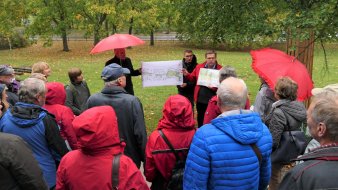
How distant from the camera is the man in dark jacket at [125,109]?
442 centimetres

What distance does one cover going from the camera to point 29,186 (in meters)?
2.86

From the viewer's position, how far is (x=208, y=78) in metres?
6.65

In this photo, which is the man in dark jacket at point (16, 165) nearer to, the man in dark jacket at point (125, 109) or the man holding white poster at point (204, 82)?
the man in dark jacket at point (125, 109)

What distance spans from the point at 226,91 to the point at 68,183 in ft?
4.67

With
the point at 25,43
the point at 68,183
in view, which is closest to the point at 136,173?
the point at 68,183

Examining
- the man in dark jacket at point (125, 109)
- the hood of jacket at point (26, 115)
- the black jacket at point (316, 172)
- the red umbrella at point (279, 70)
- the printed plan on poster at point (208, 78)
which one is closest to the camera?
the black jacket at point (316, 172)

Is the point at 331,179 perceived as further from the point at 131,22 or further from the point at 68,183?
the point at 131,22

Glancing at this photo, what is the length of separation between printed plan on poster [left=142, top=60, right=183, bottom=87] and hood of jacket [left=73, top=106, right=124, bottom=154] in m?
4.13

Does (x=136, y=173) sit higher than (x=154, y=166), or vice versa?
(x=136, y=173)

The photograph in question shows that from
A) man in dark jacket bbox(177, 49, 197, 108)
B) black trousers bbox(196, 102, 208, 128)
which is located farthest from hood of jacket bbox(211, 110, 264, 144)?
man in dark jacket bbox(177, 49, 197, 108)

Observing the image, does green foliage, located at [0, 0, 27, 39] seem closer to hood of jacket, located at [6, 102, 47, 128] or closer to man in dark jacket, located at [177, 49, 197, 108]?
man in dark jacket, located at [177, 49, 197, 108]

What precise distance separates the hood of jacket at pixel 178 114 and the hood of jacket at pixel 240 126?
1.67ft

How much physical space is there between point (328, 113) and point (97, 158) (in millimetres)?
1622

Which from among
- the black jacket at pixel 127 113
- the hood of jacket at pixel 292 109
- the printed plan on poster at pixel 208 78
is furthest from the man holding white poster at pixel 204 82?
the black jacket at pixel 127 113
